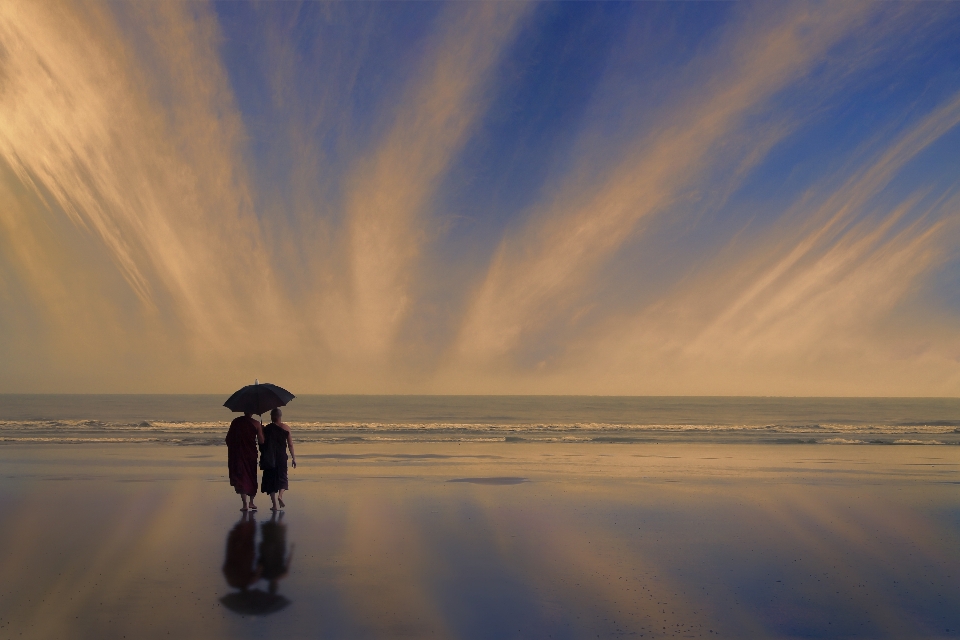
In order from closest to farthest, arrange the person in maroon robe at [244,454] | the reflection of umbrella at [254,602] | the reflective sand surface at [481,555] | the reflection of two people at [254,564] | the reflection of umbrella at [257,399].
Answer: the reflective sand surface at [481,555] < the reflection of umbrella at [254,602] < the reflection of two people at [254,564] < the person in maroon robe at [244,454] < the reflection of umbrella at [257,399]

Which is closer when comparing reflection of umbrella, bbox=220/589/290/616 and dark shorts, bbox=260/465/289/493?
reflection of umbrella, bbox=220/589/290/616

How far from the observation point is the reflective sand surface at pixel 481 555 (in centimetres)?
653

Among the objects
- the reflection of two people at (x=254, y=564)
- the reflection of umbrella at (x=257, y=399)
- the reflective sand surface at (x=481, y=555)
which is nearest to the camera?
the reflective sand surface at (x=481, y=555)

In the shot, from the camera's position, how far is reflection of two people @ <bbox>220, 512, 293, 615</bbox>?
696 centimetres

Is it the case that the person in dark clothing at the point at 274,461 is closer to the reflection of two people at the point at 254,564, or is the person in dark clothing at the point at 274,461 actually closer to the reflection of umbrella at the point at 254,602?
the reflection of two people at the point at 254,564

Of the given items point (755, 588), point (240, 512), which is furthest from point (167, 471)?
point (755, 588)

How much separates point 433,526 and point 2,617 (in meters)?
5.93

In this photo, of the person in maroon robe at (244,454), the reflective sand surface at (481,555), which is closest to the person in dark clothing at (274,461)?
the person in maroon robe at (244,454)

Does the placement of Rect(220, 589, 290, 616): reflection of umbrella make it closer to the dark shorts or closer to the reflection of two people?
the reflection of two people

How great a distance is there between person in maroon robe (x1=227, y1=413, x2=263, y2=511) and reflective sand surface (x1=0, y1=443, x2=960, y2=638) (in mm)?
606

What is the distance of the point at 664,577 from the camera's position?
8031 mm

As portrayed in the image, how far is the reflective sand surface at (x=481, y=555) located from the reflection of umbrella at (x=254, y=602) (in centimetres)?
3

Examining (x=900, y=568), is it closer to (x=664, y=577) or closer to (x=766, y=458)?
(x=664, y=577)

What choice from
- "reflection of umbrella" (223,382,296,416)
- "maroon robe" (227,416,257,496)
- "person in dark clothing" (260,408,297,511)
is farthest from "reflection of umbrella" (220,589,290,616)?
"reflection of umbrella" (223,382,296,416)
